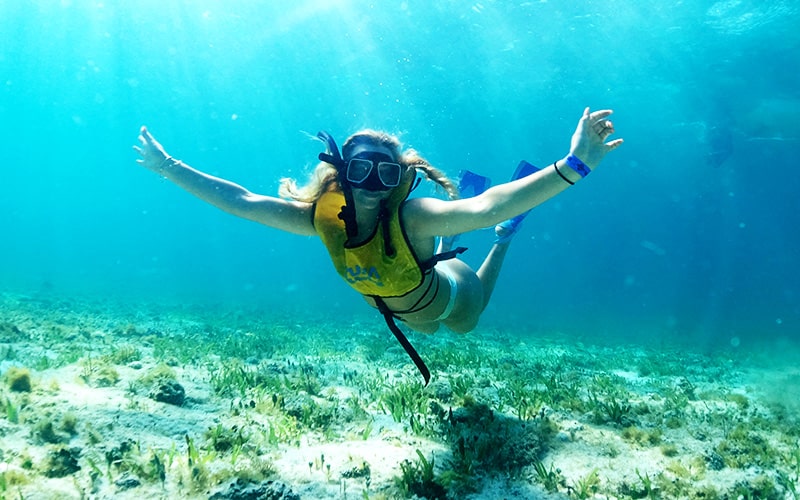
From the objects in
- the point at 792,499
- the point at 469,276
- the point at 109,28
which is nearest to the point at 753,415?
the point at 792,499

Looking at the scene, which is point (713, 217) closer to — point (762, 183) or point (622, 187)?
point (622, 187)

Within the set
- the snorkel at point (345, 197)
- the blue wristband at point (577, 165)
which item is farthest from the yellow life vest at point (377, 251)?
the blue wristband at point (577, 165)

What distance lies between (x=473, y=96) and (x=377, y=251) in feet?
129

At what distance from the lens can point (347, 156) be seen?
4035mm

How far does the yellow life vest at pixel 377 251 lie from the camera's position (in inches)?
146

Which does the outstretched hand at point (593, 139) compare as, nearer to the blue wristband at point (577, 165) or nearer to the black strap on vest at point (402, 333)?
the blue wristband at point (577, 165)

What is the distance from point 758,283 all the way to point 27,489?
137648 mm

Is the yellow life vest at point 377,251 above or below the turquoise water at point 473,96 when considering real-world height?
below

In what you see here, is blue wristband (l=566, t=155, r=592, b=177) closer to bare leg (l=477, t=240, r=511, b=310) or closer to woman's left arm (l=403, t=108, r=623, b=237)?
woman's left arm (l=403, t=108, r=623, b=237)

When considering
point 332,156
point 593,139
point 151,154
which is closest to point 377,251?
point 332,156

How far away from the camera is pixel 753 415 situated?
5879mm

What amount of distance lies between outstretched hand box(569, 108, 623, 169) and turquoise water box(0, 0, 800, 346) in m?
2.07

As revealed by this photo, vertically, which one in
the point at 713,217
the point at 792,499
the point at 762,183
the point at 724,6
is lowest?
the point at 792,499

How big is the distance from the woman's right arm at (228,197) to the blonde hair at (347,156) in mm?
165
